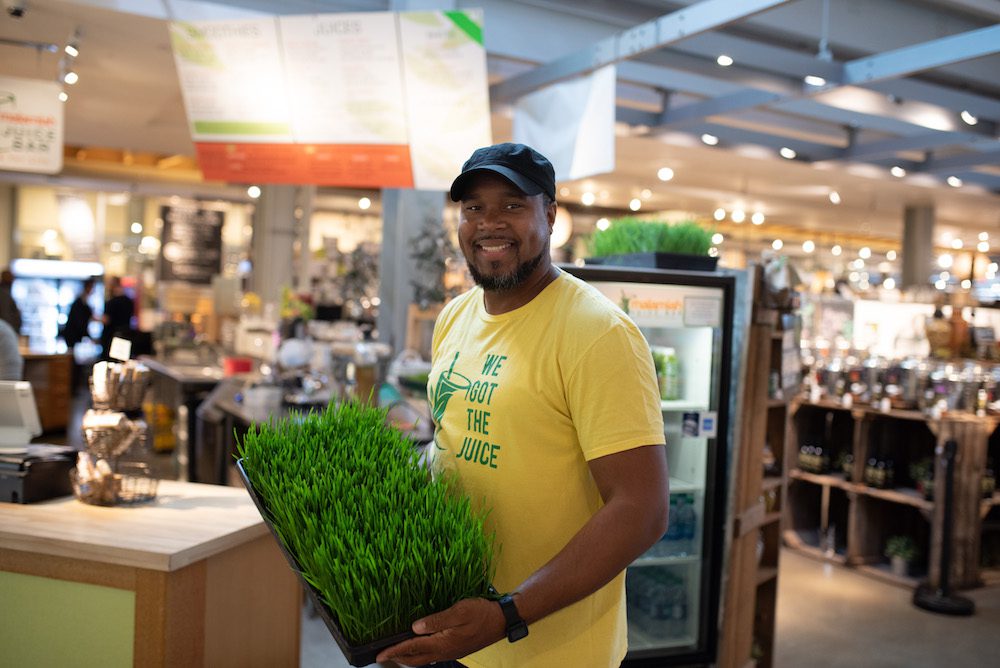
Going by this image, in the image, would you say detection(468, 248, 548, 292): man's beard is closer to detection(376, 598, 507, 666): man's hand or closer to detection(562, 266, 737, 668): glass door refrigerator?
detection(376, 598, 507, 666): man's hand

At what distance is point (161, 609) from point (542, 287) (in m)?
1.28

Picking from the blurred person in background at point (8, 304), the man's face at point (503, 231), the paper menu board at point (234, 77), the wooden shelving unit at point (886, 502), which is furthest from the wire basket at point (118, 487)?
the blurred person in background at point (8, 304)

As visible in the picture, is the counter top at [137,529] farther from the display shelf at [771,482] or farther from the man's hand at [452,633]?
the display shelf at [771,482]

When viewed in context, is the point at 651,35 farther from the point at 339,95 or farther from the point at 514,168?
the point at 514,168

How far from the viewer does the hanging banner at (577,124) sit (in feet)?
15.4

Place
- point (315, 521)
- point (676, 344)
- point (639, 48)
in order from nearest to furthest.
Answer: point (315, 521) → point (676, 344) → point (639, 48)

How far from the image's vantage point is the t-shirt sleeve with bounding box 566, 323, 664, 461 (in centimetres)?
158

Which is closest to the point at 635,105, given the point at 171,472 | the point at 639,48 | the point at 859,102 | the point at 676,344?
the point at 859,102

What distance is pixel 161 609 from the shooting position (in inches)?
85.7

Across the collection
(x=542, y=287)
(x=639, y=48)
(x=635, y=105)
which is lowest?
(x=542, y=287)

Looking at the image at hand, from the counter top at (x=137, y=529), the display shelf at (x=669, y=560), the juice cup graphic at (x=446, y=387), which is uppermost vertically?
the juice cup graphic at (x=446, y=387)

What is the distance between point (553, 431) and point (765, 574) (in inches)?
117

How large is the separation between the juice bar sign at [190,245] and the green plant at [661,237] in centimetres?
1144

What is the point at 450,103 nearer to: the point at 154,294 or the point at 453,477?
the point at 453,477
